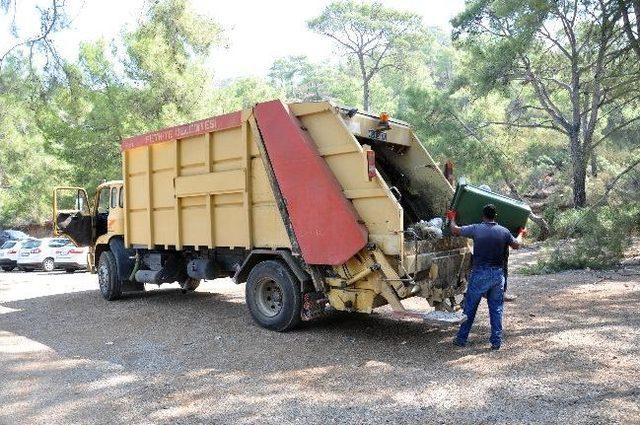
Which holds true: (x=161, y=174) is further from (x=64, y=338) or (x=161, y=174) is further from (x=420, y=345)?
(x=420, y=345)

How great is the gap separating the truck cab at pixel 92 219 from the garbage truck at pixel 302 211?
123 centimetres

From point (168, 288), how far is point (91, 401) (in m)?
6.77

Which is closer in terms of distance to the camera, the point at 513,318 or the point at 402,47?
the point at 513,318

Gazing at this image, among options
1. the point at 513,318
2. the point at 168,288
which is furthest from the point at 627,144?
the point at 168,288

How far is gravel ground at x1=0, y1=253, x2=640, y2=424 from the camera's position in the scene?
404 cm

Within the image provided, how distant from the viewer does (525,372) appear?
4711mm

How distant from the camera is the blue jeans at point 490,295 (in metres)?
5.50

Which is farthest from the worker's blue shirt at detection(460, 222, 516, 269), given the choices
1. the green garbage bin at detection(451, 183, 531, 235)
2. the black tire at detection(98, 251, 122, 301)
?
the black tire at detection(98, 251, 122, 301)

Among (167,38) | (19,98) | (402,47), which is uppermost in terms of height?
(402,47)

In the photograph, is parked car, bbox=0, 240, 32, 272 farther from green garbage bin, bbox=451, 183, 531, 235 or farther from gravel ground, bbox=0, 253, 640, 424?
green garbage bin, bbox=451, 183, 531, 235

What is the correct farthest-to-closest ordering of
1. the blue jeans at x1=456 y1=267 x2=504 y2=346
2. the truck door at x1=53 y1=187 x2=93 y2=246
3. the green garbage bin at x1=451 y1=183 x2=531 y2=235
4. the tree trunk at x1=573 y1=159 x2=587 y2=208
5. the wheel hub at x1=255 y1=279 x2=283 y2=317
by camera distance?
1. the tree trunk at x1=573 y1=159 x2=587 y2=208
2. the truck door at x1=53 y1=187 x2=93 y2=246
3. the wheel hub at x1=255 y1=279 x2=283 y2=317
4. the green garbage bin at x1=451 y1=183 x2=531 y2=235
5. the blue jeans at x1=456 y1=267 x2=504 y2=346

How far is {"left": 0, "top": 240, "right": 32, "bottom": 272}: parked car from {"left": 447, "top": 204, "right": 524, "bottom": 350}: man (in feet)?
61.9

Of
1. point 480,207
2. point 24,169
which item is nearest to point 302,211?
point 480,207

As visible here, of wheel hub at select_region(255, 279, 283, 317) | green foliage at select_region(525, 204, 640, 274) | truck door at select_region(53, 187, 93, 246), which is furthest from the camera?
green foliage at select_region(525, 204, 640, 274)
